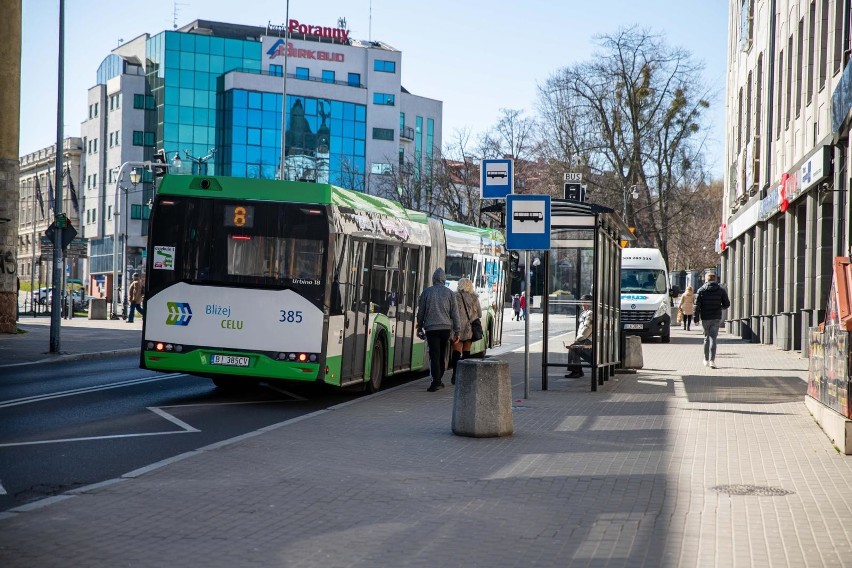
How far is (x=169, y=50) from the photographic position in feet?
277

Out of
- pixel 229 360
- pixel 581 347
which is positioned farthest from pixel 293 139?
pixel 229 360

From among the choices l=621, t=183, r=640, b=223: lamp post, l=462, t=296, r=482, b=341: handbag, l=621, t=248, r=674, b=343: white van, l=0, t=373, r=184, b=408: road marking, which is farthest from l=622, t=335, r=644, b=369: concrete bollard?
l=621, t=183, r=640, b=223: lamp post

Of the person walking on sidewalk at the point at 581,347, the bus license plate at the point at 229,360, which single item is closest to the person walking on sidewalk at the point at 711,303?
the person walking on sidewalk at the point at 581,347

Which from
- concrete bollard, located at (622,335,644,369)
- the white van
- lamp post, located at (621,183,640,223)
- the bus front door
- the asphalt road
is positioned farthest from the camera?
lamp post, located at (621,183,640,223)

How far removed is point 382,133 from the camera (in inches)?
3713

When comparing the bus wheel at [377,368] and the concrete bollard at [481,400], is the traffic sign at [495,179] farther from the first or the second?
the concrete bollard at [481,400]

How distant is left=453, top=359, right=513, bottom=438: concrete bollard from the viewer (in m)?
11.9

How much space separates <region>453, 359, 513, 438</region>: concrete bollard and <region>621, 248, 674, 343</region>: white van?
24887 millimetres

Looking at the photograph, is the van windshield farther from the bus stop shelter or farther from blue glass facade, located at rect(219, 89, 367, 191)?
blue glass facade, located at rect(219, 89, 367, 191)

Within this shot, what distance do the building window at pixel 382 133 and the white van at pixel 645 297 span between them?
58.2 metres

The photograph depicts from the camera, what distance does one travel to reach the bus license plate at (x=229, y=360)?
15.0m

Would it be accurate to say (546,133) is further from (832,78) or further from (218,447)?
(218,447)

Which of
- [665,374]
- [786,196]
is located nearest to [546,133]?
[786,196]

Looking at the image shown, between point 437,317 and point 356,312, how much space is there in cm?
177
